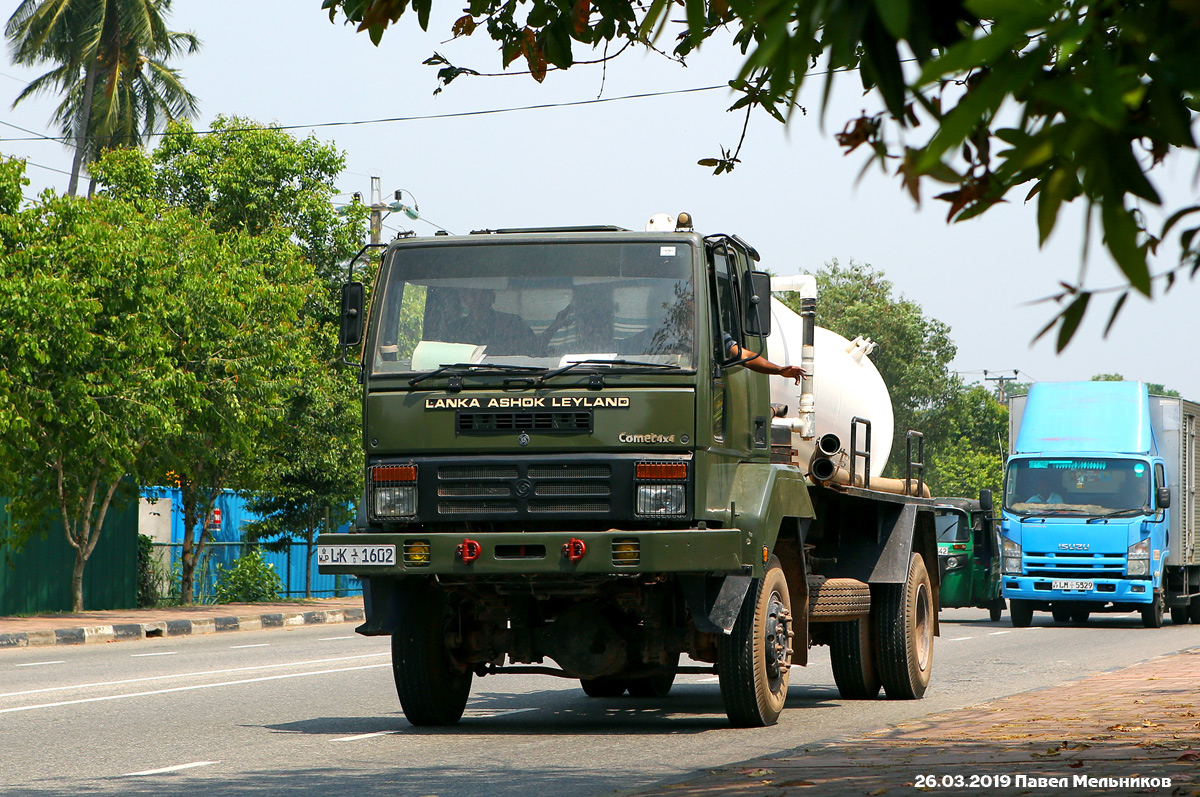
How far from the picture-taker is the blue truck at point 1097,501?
22047 millimetres

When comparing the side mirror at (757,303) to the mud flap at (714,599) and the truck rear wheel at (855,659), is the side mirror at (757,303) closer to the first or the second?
the mud flap at (714,599)

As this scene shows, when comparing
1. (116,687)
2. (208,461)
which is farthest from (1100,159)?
(208,461)

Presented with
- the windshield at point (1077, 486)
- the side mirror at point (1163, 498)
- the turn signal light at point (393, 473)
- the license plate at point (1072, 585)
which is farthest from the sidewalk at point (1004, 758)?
the windshield at point (1077, 486)

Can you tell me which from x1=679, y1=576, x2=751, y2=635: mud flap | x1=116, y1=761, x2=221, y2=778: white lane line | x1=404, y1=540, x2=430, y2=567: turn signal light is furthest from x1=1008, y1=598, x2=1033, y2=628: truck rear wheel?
x1=116, y1=761, x2=221, y2=778: white lane line

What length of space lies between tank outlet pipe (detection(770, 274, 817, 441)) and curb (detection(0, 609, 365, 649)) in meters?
11.7

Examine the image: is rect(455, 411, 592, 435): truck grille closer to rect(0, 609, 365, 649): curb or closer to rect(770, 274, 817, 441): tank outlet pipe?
rect(770, 274, 817, 441): tank outlet pipe

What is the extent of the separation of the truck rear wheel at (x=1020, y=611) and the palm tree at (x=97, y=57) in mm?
28141

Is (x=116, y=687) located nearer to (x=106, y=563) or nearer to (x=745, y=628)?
(x=745, y=628)

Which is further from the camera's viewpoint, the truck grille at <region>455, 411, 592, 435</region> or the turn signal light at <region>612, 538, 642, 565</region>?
the truck grille at <region>455, 411, 592, 435</region>

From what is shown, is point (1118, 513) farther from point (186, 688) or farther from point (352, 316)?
point (352, 316)

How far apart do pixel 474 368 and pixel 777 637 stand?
2.47 metres

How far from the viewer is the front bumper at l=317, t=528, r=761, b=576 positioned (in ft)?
27.4

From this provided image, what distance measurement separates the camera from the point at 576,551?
8.41 metres

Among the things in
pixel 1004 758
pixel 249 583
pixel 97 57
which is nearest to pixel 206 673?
pixel 1004 758
